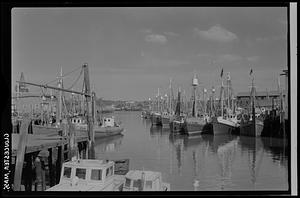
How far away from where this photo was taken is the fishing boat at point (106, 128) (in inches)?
123

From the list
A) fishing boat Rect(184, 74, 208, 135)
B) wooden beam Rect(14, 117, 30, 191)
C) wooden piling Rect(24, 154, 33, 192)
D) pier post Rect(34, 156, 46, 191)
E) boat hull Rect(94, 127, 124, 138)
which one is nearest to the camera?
wooden beam Rect(14, 117, 30, 191)

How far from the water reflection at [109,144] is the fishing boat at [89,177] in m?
0.11

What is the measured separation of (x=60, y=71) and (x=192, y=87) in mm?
1035

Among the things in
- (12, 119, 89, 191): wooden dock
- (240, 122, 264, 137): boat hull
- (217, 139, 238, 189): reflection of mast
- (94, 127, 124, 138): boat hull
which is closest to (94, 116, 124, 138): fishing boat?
(94, 127, 124, 138): boat hull

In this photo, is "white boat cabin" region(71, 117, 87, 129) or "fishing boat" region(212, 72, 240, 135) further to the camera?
"fishing boat" region(212, 72, 240, 135)

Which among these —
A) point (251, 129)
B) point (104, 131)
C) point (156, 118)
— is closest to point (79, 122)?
point (104, 131)

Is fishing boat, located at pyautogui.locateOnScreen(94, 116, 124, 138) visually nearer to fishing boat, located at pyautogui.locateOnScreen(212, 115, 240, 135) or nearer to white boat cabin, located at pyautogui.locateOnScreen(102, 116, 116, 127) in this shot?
white boat cabin, located at pyautogui.locateOnScreen(102, 116, 116, 127)

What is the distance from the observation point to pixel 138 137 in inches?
124

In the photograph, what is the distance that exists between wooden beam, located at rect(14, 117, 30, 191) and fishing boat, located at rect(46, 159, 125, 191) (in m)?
0.23

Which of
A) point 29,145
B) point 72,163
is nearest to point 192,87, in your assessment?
point 72,163

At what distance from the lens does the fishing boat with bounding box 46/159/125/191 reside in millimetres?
2832

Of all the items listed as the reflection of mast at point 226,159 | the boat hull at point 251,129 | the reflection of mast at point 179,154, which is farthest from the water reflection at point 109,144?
the boat hull at point 251,129

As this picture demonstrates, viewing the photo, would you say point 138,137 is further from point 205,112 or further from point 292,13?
point 292,13

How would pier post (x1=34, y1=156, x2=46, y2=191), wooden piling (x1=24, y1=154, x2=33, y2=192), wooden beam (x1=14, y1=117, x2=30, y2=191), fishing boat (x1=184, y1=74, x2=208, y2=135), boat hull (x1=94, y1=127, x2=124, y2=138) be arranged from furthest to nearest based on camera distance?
fishing boat (x1=184, y1=74, x2=208, y2=135)
boat hull (x1=94, y1=127, x2=124, y2=138)
pier post (x1=34, y1=156, x2=46, y2=191)
wooden piling (x1=24, y1=154, x2=33, y2=192)
wooden beam (x1=14, y1=117, x2=30, y2=191)
